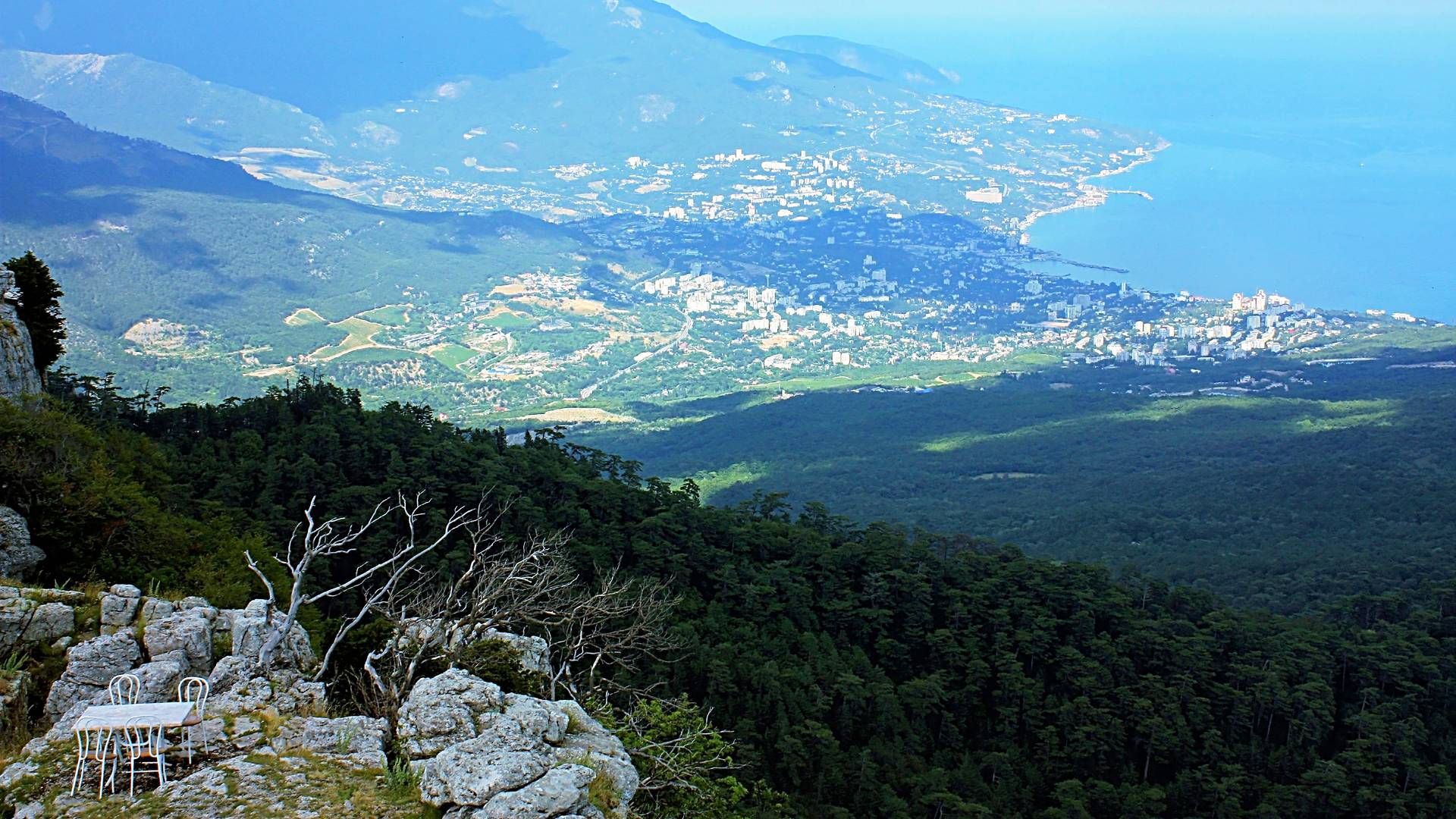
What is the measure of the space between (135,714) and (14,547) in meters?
6.14

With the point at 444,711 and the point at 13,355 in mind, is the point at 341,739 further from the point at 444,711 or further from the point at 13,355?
the point at 13,355

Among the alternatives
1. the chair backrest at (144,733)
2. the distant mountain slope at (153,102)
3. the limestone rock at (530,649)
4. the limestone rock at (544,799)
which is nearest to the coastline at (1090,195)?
the distant mountain slope at (153,102)

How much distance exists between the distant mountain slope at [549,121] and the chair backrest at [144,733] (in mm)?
129219

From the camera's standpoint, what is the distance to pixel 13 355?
1752cm

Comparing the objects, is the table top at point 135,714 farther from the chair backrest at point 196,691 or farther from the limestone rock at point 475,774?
the limestone rock at point 475,774

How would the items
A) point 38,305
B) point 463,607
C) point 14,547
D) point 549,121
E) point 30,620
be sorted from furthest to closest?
point 549,121 → point 38,305 → point 463,607 → point 14,547 → point 30,620

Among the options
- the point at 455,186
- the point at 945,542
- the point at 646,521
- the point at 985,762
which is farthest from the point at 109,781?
the point at 455,186

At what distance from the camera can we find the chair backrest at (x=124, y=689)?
740 centimetres

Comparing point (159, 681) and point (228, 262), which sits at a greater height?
point (228, 262)

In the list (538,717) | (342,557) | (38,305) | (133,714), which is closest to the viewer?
(133,714)

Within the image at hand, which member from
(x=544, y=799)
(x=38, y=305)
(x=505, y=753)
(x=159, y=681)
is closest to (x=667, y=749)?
(x=505, y=753)

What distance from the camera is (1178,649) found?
21.1 metres

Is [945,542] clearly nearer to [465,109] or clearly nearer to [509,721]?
[509,721]

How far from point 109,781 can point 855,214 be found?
132 meters
